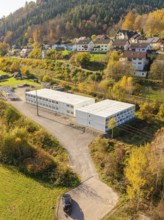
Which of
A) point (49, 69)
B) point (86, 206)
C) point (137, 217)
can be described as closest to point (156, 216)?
point (137, 217)

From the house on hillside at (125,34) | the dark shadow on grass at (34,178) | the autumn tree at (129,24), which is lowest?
the dark shadow on grass at (34,178)

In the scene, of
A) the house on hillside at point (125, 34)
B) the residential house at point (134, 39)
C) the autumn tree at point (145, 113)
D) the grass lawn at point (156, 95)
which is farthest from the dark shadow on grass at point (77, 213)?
the house on hillside at point (125, 34)

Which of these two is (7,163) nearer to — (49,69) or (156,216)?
(156,216)

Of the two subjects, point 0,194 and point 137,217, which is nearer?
point 137,217

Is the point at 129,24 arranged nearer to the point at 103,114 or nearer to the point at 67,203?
the point at 103,114

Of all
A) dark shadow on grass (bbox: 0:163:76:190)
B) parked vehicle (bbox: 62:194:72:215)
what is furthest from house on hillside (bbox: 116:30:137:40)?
parked vehicle (bbox: 62:194:72:215)

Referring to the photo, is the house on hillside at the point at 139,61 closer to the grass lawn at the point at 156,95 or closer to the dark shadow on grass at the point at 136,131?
the grass lawn at the point at 156,95

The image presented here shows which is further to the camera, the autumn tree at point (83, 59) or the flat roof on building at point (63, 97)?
the autumn tree at point (83, 59)
